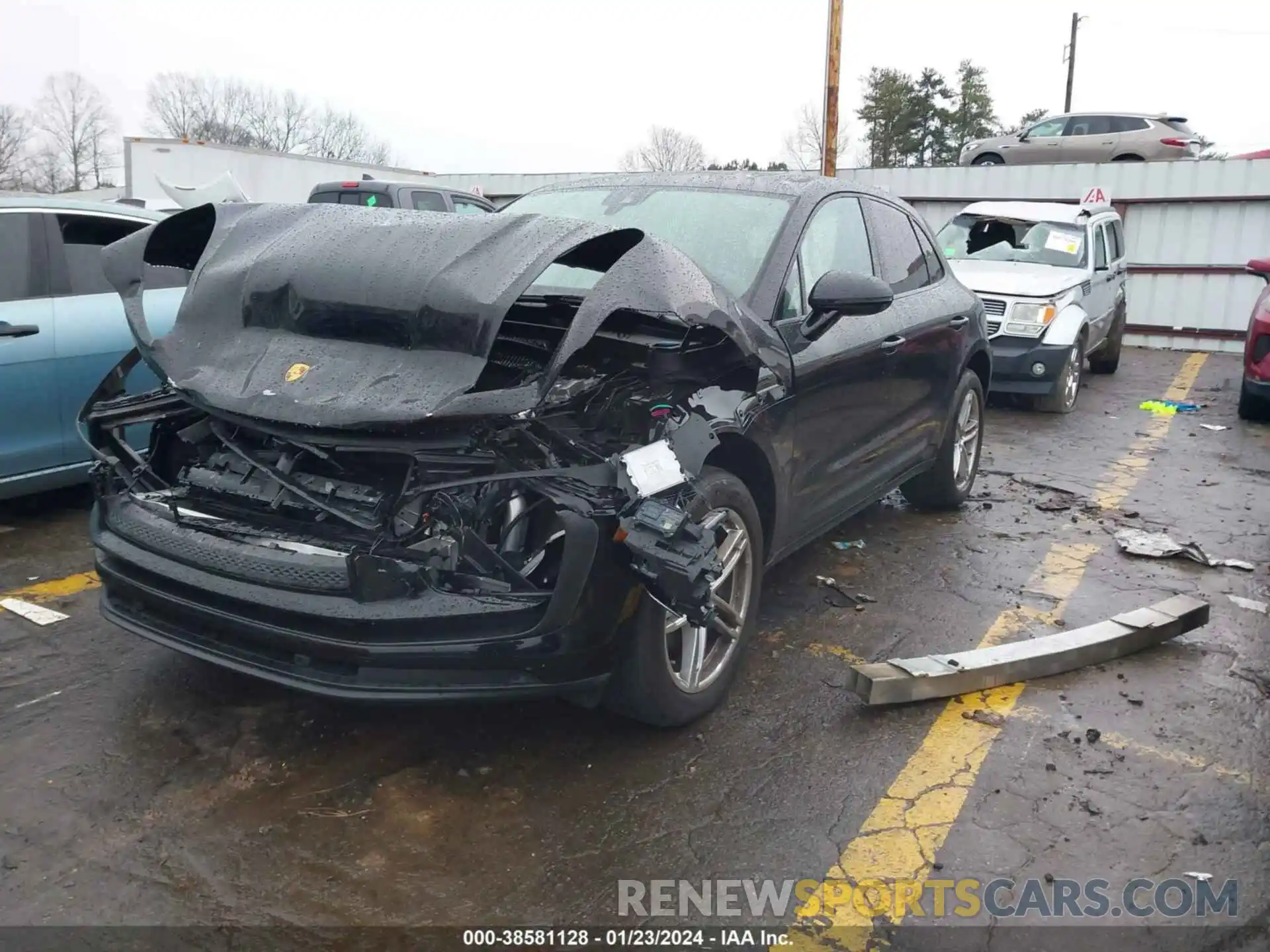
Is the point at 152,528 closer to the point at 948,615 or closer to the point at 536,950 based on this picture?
the point at 536,950

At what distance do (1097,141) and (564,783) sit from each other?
21.6 metres

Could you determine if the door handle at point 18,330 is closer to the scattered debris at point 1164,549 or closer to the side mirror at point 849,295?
the side mirror at point 849,295

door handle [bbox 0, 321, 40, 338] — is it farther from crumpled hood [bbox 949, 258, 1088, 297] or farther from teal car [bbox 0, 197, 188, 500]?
crumpled hood [bbox 949, 258, 1088, 297]

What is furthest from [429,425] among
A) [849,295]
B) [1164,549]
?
[1164,549]

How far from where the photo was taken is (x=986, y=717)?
3.46 meters

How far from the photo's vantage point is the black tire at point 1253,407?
28.7 ft

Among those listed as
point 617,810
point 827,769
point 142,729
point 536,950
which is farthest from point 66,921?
point 827,769

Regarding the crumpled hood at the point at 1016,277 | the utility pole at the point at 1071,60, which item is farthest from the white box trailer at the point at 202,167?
the utility pole at the point at 1071,60

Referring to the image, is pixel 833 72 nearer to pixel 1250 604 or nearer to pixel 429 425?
pixel 1250 604

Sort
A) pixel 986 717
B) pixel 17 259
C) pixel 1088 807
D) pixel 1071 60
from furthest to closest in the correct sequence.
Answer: pixel 1071 60
pixel 17 259
pixel 986 717
pixel 1088 807

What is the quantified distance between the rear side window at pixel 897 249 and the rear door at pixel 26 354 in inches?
158

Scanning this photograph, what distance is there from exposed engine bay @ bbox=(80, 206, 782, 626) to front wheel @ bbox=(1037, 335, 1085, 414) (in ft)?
22.5

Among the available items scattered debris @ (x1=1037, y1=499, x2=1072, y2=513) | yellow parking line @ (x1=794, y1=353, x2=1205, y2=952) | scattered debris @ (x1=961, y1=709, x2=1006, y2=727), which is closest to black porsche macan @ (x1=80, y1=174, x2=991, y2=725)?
yellow parking line @ (x1=794, y1=353, x2=1205, y2=952)

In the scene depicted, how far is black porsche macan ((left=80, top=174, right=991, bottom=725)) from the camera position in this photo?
2664 mm
